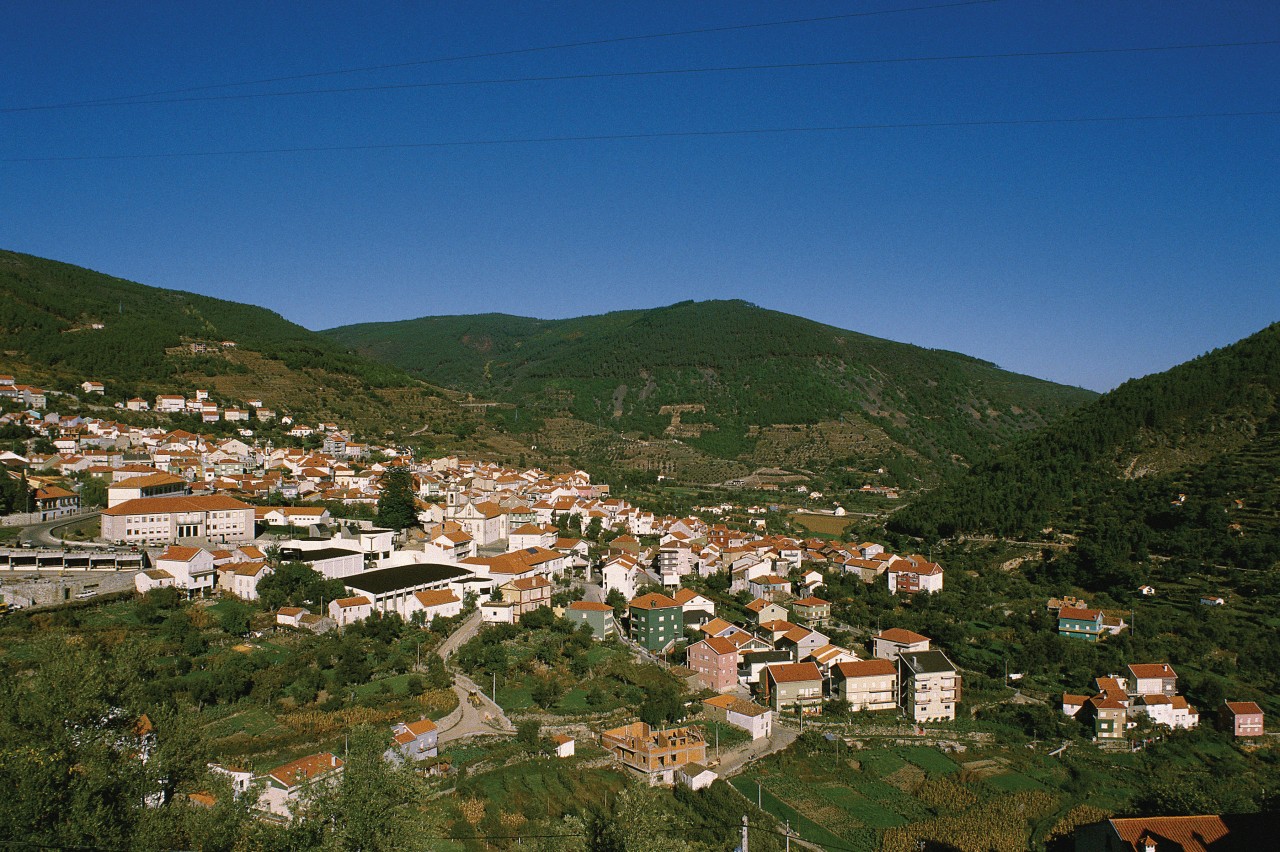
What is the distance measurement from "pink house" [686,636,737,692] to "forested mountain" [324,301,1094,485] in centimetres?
3694

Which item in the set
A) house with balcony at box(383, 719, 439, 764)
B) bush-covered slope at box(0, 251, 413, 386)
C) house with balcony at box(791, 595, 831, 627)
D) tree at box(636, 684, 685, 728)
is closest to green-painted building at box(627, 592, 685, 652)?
tree at box(636, 684, 685, 728)

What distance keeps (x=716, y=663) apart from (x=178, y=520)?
13.6 m

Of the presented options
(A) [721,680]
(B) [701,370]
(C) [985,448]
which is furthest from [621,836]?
(B) [701,370]

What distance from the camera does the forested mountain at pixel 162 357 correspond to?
40.9m

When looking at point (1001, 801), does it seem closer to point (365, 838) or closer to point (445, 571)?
point (365, 838)

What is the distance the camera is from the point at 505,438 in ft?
160

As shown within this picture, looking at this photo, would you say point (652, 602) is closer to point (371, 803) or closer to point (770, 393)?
point (371, 803)

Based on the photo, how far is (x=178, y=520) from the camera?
68.3 ft

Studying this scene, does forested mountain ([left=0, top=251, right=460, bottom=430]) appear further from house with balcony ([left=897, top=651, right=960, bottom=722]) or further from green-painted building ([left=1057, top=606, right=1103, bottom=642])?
green-painted building ([left=1057, top=606, right=1103, bottom=642])

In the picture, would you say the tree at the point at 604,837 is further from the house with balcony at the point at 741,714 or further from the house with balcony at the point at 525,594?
the house with balcony at the point at 525,594

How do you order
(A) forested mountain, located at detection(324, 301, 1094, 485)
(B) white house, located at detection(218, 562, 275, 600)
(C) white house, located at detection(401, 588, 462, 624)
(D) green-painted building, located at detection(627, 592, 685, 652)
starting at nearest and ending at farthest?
(B) white house, located at detection(218, 562, 275, 600) < (C) white house, located at detection(401, 588, 462, 624) < (D) green-painted building, located at detection(627, 592, 685, 652) < (A) forested mountain, located at detection(324, 301, 1094, 485)

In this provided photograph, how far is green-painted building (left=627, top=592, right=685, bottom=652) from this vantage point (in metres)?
18.9

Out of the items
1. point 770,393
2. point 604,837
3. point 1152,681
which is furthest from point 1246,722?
point 770,393

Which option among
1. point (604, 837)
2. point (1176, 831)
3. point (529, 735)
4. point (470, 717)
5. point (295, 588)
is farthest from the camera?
point (295, 588)
